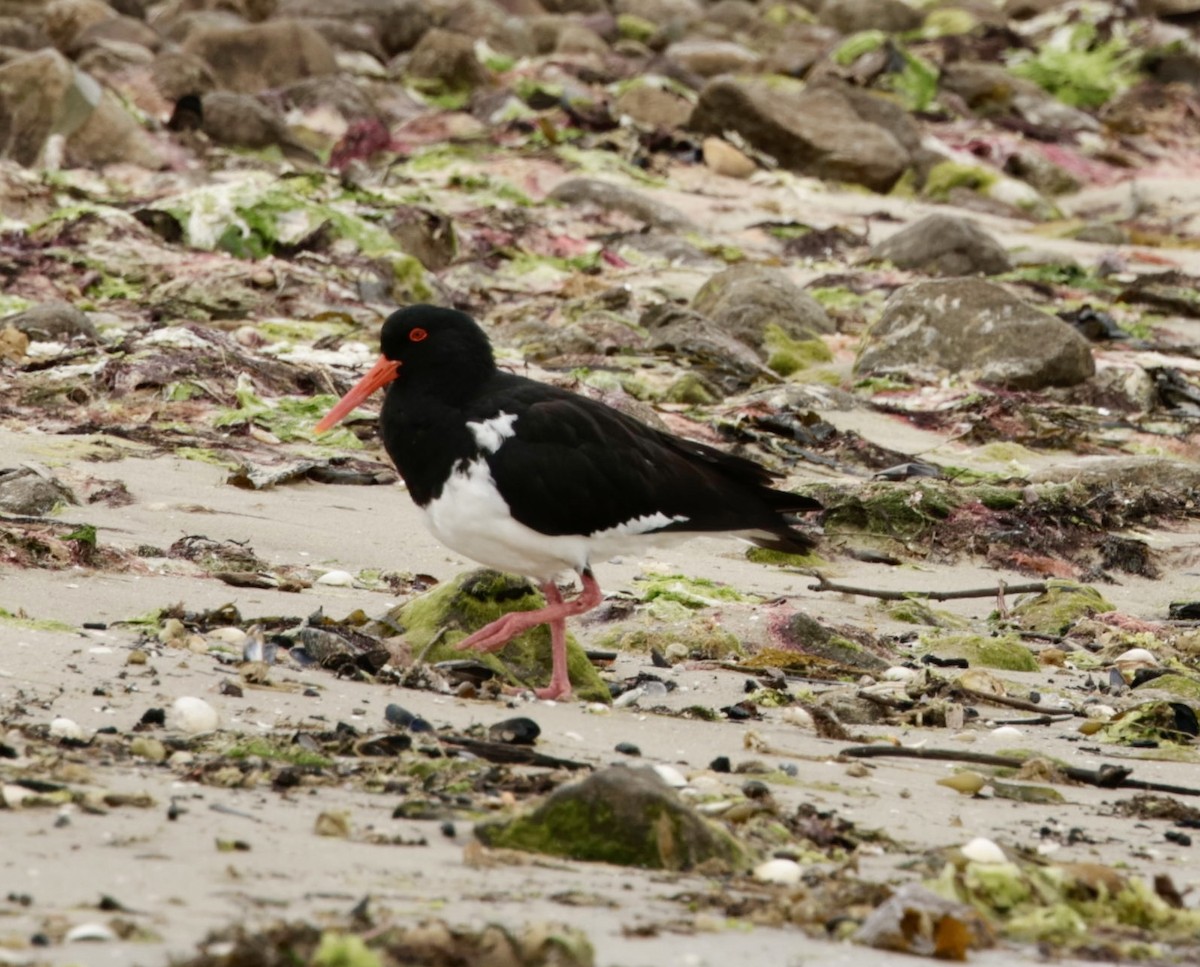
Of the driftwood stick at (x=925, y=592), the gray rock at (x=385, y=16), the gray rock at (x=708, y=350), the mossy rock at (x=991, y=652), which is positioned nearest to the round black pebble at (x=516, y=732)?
the mossy rock at (x=991, y=652)

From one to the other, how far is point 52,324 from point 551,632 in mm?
5237

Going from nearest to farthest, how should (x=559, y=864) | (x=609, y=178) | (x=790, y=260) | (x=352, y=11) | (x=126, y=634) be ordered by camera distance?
(x=559, y=864) < (x=126, y=634) < (x=790, y=260) < (x=609, y=178) < (x=352, y=11)

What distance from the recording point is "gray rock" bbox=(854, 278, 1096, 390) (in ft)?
37.4

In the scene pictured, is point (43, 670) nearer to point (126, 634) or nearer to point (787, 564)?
point (126, 634)

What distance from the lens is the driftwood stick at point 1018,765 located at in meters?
4.84

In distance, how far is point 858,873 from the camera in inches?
144

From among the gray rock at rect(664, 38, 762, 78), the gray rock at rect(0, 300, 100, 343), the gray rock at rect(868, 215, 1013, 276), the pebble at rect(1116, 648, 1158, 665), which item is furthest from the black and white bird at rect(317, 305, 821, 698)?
the gray rock at rect(664, 38, 762, 78)

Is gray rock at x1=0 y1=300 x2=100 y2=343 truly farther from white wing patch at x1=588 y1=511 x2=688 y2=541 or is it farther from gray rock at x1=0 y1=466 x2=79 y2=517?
white wing patch at x1=588 y1=511 x2=688 y2=541

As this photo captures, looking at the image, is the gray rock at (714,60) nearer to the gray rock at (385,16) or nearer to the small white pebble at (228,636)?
the gray rock at (385,16)

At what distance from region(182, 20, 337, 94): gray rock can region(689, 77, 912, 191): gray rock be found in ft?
17.4

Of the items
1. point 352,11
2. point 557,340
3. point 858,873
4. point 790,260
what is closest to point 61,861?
point 858,873

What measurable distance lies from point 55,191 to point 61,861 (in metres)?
11.3

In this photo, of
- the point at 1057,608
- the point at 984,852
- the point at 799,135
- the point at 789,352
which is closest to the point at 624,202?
the point at 799,135

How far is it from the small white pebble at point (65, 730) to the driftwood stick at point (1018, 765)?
2.00 meters
